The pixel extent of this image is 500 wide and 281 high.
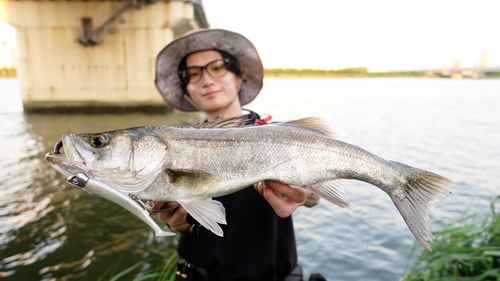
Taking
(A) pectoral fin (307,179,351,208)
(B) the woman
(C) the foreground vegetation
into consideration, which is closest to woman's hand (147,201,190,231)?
(B) the woman

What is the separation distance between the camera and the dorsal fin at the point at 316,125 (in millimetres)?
2489

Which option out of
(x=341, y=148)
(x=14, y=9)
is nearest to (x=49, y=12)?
(x=14, y=9)

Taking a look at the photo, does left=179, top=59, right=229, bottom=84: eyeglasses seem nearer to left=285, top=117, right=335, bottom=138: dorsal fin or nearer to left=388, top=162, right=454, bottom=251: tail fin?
left=285, top=117, right=335, bottom=138: dorsal fin

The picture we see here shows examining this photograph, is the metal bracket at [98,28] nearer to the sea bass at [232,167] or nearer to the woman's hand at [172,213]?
the woman's hand at [172,213]

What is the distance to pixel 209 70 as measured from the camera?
12.0ft

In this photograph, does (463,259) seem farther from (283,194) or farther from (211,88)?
(211,88)

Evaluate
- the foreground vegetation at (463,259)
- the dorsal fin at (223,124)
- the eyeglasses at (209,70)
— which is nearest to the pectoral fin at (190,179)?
the dorsal fin at (223,124)

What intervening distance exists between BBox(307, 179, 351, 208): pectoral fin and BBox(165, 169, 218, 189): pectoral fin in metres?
0.65

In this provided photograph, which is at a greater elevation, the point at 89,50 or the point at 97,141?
the point at 89,50

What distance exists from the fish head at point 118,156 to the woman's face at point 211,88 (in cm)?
135

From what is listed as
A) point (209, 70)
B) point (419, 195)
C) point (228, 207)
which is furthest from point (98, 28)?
point (419, 195)

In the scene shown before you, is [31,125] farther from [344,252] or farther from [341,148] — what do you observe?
[341,148]

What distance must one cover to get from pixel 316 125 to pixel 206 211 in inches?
36.9

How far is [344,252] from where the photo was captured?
20.8 ft
